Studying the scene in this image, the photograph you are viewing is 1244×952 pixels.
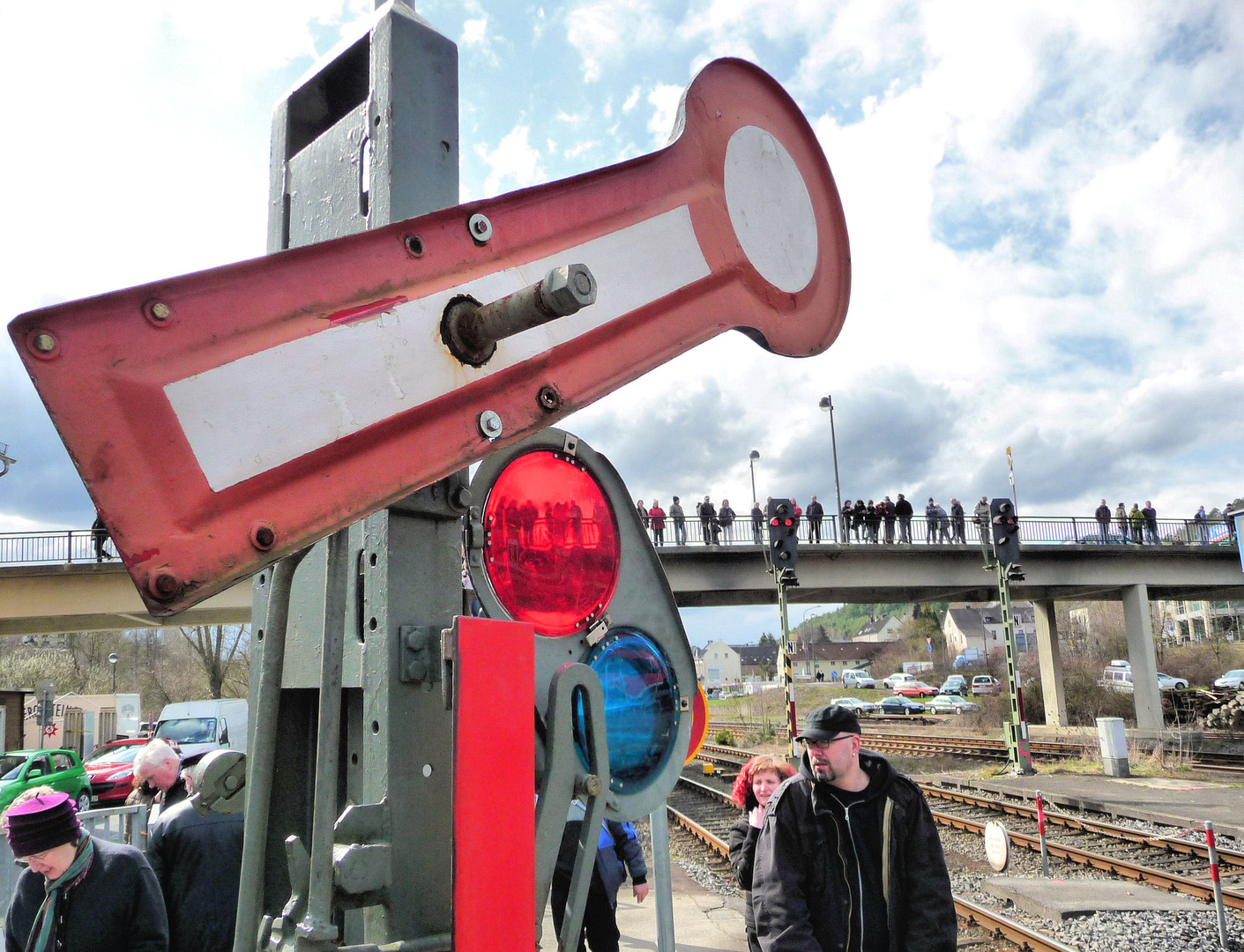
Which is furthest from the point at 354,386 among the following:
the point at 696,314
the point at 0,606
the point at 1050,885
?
the point at 0,606

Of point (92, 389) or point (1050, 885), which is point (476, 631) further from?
point (1050, 885)

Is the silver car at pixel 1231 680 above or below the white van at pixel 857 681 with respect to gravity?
above

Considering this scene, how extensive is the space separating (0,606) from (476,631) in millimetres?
27338

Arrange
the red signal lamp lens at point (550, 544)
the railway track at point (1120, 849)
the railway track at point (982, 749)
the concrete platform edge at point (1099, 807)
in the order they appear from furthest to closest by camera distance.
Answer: the railway track at point (982, 749)
the concrete platform edge at point (1099, 807)
the railway track at point (1120, 849)
the red signal lamp lens at point (550, 544)

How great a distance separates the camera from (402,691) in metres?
1.62

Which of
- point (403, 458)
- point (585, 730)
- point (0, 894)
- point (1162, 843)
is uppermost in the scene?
point (403, 458)

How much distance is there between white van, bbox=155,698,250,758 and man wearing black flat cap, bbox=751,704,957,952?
70.8 feet

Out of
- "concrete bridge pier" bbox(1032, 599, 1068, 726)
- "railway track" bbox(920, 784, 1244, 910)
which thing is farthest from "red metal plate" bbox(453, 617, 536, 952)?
"concrete bridge pier" bbox(1032, 599, 1068, 726)

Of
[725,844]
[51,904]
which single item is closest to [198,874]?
[51,904]

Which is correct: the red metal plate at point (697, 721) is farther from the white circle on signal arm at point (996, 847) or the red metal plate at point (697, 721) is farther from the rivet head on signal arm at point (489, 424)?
the white circle on signal arm at point (996, 847)

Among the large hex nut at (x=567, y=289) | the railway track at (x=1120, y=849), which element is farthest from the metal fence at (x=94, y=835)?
the railway track at (x=1120, y=849)

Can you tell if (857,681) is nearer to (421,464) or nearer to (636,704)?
(636,704)

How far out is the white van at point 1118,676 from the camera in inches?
1688

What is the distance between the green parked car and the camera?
16.5m
